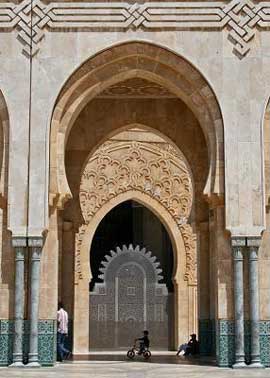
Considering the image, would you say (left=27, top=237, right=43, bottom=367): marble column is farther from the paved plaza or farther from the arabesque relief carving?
the arabesque relief carving

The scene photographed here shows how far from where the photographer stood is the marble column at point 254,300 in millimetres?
9781

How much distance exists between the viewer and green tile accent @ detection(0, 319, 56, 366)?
9.88 meters

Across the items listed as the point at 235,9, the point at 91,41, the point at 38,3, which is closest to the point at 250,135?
the point at 235,9

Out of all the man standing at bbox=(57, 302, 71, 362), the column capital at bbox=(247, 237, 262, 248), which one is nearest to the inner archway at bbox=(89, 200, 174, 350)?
the man standing at bbox=(57, 302, 71, 362)

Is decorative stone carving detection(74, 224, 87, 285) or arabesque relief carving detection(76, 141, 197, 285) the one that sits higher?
arabesque relief carving detection(76, 141, 197, 285)

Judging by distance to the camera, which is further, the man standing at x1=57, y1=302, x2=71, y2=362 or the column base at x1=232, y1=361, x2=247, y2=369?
the man standing at x1=57, y1=302, x2=71, y2=362

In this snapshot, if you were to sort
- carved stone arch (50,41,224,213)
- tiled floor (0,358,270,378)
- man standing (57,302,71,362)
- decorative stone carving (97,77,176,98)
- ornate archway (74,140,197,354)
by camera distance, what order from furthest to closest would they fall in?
1. ornate archway (74,140,197,354)
2. decorative stone carving (97,77,176,98)
3. man standing (57,302,71,362)
4. carved stone arch (50,41,224,213)
5. tiled floor (0,358,270,378)

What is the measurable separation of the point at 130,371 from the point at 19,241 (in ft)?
6.77

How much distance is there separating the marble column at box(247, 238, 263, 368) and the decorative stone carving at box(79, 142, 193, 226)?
677 cm

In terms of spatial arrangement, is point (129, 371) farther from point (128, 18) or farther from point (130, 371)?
point (128, 18)

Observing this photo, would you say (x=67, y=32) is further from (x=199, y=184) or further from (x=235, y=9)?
(x=199, y=184)

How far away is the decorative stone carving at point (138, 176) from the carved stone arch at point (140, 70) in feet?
19.9

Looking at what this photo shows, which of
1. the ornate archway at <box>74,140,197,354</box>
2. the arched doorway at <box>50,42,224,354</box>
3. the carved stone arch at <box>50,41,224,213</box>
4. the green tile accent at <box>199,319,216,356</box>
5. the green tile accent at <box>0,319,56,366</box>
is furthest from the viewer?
the ornate archway at <box>74,140,197,354</box>

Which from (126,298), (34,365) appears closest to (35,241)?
(34,365)
